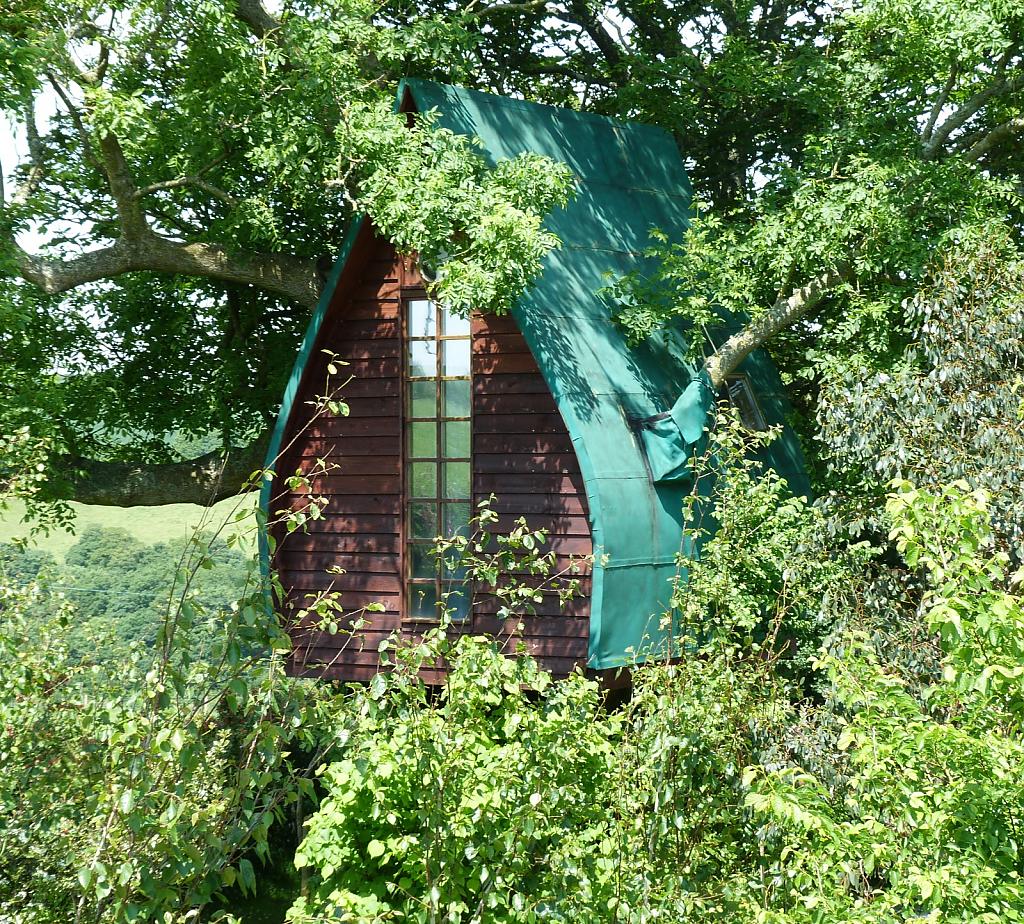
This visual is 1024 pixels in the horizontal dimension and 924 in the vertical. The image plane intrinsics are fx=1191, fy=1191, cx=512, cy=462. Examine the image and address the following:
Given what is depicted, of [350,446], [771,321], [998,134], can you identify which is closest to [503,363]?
[350,446]

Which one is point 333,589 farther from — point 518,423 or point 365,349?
point 518,423

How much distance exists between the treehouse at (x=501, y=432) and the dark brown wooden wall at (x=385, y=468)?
15 mm

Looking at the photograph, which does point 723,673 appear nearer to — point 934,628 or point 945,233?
point 934,628

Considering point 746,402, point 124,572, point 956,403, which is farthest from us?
point 124,572

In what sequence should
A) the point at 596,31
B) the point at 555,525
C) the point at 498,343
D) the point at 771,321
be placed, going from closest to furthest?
1. the point at 555,525
2. the point at 498,343
3. the point at 771,321
4. the point at 596,31

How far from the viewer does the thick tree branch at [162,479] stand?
13.0 metres

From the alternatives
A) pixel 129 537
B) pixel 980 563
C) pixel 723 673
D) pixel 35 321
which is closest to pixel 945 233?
pixel 723 673

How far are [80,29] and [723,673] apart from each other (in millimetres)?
8100

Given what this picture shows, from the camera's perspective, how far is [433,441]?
35.3 ft

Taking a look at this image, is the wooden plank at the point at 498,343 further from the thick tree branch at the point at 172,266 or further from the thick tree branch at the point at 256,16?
the thick tree branch at the point at 256,16

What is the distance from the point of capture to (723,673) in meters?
6.32

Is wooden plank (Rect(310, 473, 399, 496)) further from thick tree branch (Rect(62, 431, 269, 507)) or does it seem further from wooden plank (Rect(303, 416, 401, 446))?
thick tree branch (Rect(62, 431, 269, 507))

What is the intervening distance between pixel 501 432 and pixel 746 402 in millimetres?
3289

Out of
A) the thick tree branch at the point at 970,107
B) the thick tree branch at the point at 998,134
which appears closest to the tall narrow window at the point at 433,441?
the thick tree branch at the point at 970,107
